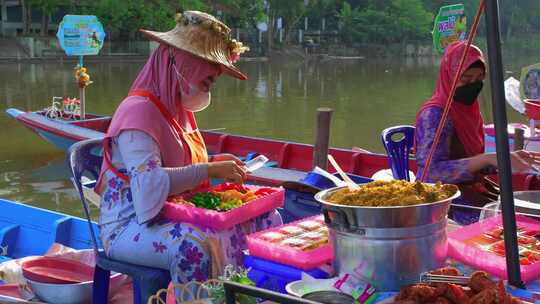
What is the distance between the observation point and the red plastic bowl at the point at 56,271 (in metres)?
2.97

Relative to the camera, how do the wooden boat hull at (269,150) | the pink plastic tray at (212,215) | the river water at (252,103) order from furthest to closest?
the river water at (252,103) < the wooden boat hull at (269,150) < the pink plastic tray at (212,215)

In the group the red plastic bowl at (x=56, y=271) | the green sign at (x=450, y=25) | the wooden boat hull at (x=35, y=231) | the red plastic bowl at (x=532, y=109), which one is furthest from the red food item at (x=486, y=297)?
the green sign at (x=450, y=25)

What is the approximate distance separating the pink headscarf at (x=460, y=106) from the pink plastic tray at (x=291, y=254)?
1470 mm

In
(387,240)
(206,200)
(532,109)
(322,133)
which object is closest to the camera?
(387,240)

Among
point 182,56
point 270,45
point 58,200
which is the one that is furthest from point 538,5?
point 270,45

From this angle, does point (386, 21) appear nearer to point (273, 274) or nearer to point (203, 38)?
point (203, 38)

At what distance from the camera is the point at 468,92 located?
327 centimetres

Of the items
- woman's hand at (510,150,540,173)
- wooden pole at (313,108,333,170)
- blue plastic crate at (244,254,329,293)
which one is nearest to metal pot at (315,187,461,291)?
blue plastic crate at (244,254,329,293)

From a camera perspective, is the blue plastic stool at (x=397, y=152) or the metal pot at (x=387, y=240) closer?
the metal pot at (x=387, y=240)

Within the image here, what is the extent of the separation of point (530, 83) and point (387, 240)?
14.5 feet

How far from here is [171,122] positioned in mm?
2656

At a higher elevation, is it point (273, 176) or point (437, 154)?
point (437, 154)

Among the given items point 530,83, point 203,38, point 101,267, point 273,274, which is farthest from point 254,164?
point 530,83

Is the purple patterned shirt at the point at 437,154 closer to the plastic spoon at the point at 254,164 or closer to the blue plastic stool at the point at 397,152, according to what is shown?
the blue plastic stool at the point at 397,152
